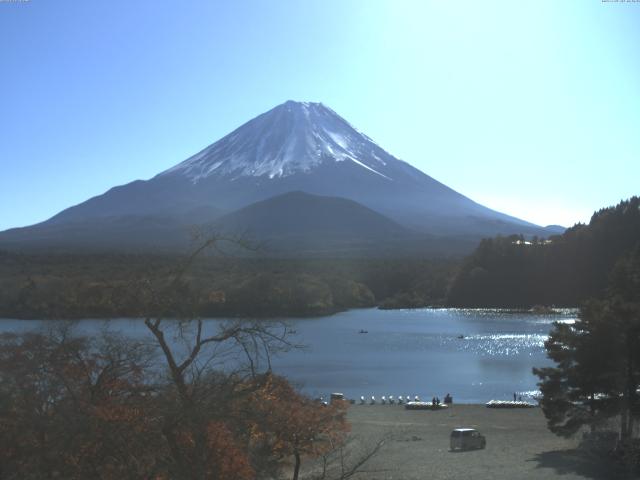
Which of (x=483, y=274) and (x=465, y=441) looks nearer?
(x=465, y=441)

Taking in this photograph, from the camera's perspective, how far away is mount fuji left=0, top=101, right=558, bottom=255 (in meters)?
85.6

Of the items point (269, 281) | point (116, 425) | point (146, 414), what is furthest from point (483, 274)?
point (116, 425)

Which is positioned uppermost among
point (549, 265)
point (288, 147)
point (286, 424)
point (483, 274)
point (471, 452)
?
point (288, 147)

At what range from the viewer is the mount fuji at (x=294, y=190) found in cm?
8556

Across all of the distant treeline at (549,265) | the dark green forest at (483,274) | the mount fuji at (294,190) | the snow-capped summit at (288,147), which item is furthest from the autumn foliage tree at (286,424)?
the snow-capped summit at (288,147)

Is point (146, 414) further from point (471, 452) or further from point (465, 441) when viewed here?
point (465, 441)

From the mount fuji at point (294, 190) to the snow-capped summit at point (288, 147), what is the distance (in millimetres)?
145

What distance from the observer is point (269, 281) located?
3544cm

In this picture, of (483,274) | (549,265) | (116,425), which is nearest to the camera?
(116,425)

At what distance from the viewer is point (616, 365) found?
401 inches

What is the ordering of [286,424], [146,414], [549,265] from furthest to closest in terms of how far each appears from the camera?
[549,265] < [286,424] < [146,414]

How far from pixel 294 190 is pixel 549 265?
176 feet

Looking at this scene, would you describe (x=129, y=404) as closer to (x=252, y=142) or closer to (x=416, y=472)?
(x=416, y=472)

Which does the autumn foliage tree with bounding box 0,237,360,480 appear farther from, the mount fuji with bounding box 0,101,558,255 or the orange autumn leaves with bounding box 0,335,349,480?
the mount fuji with bounding box 0,101,558,255
